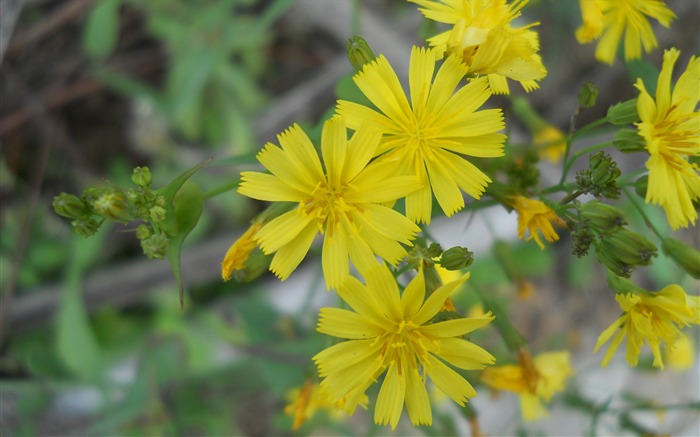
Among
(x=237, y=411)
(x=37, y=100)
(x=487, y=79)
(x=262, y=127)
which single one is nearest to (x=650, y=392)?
(x=237, y=411)

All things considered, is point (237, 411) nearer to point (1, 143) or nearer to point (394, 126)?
point (1, 143)

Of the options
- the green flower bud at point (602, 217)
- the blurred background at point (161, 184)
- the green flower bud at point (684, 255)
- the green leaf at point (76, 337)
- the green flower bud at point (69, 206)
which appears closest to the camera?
the green flower bud at point (69, 206)

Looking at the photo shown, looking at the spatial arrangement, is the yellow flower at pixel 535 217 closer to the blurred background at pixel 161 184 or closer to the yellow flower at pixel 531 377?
the yellow flower at pixel 531 377

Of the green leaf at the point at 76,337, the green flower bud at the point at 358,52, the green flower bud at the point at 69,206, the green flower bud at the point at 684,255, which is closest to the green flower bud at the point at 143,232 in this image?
the green flower bud at the point at 69,206

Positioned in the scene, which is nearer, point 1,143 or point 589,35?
point 589,35

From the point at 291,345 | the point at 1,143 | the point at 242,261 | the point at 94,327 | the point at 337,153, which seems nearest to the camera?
the point at 337,153

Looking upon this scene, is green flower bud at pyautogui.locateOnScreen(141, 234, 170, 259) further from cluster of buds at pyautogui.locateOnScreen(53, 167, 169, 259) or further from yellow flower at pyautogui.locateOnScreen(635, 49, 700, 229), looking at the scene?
yellow flower at pyautogui.locateOnScreen(635, 49, 700, 229)

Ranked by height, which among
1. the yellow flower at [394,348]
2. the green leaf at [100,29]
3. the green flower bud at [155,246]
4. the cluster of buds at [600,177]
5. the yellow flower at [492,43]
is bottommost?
the yellow flower at [394,348]
